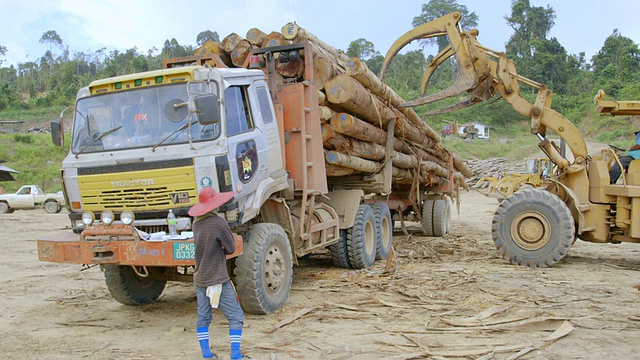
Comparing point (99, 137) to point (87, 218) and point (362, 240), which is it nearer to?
point (87, 218)

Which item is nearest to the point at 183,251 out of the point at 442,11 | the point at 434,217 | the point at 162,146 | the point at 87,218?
the point at 162,146

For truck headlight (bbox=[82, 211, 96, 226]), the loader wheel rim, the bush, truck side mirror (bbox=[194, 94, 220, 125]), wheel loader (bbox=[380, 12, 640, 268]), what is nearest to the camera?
truck side mirror (bbox=[194, 94, 220, 125])

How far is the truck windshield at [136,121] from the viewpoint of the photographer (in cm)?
609

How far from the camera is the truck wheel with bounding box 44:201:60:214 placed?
25.1m

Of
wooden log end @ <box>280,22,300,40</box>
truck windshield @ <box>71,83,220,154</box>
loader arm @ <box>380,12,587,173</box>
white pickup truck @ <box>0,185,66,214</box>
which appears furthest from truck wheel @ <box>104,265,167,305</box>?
white pickup truck @ <box>0,185,66,214</box>

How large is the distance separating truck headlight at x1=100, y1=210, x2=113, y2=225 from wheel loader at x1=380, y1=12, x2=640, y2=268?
5.94 metres

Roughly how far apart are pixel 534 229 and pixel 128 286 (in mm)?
6358

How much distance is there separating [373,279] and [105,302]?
376cm

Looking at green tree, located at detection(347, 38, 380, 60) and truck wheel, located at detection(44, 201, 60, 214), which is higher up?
green tree, located at detection(347, 38, 380, 60)

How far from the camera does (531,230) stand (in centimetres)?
938

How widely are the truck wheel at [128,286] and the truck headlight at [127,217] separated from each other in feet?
3.87

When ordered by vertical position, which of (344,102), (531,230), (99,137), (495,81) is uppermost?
(495,81)

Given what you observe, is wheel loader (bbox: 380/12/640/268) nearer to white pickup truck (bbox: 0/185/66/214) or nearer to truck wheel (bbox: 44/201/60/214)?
truck wheel (bbox: 44/201/60/214)

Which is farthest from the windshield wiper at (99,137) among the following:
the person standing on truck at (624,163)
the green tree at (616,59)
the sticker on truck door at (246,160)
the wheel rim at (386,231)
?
the green tree at (616,59)
